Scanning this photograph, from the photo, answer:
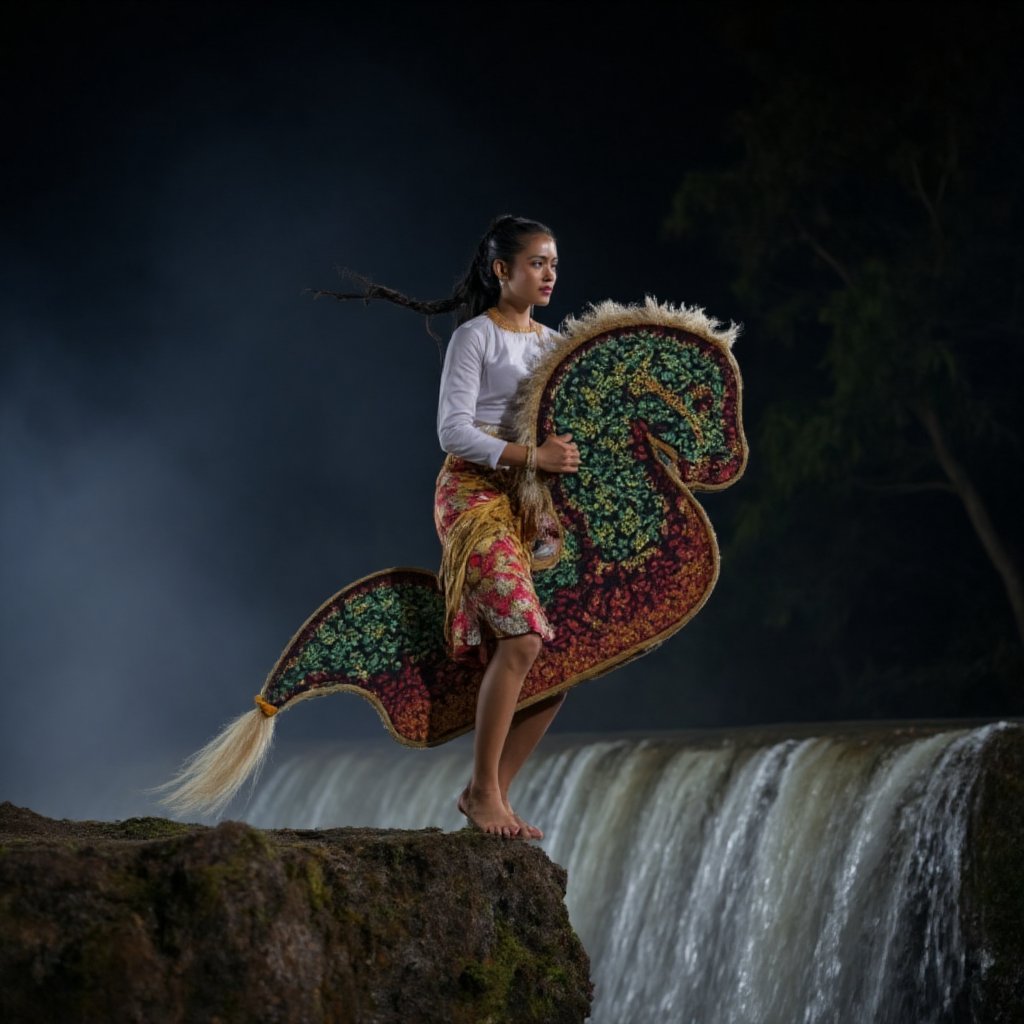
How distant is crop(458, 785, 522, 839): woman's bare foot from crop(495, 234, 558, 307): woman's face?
0.98 m

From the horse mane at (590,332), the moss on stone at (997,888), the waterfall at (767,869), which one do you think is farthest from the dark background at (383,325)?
the horse mane at (590,332)

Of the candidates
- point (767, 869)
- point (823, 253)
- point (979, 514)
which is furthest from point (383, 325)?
point (767, 869)

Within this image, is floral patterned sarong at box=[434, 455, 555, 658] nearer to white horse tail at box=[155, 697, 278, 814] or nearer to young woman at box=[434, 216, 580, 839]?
young woman at box=[434, 216, 580, 839]

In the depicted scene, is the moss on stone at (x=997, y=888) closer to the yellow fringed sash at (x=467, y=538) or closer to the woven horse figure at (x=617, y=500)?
the woven horse figure at (x=617, y=500)

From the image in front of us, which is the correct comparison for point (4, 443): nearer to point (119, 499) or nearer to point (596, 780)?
point (119, 499)

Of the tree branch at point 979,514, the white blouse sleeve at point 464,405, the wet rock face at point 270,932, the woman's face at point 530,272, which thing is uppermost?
the tree branch at point 979,514

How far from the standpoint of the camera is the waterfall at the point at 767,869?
14.9ft

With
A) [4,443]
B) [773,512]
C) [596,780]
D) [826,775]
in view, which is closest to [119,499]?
[4,443]

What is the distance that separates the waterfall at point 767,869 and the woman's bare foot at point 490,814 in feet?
6.71

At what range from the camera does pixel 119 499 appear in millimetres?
10875

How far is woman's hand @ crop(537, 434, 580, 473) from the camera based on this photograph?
9.66ft

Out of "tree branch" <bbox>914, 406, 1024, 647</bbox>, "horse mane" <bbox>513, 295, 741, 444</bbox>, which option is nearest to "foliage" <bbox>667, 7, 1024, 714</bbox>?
"tree branch" <bbox>914, 406, 1024, 647</bbox>

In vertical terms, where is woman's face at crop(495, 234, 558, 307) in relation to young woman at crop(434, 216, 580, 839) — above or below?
above

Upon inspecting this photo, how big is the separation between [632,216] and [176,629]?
16.5 ft
